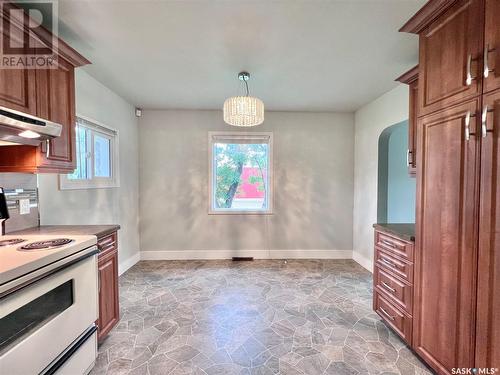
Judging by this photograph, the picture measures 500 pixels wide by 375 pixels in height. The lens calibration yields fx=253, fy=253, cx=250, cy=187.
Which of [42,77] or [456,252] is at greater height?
[42,77]

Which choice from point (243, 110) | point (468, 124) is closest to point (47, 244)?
point (243, 110)

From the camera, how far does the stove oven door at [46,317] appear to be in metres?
1.18

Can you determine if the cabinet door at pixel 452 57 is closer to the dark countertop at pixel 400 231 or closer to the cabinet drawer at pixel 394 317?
the dark countertop at pixel 400 231

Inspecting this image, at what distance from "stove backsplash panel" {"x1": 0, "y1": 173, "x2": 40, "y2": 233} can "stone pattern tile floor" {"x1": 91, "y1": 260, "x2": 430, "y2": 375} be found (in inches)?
47.8

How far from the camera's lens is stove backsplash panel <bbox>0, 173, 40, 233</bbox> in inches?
77.9

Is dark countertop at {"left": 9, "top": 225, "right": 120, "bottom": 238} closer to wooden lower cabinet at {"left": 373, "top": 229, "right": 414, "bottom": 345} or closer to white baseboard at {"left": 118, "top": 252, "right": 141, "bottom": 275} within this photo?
white baseboard at {"left": 118, "top": 252, "right": 141, "bottom": 275}

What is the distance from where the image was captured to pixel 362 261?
4.09 m

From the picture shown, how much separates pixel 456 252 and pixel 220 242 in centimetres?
342

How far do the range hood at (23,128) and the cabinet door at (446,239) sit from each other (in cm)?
257

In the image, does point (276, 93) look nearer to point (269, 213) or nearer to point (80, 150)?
point (269, 213)

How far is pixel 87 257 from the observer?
1.71 m

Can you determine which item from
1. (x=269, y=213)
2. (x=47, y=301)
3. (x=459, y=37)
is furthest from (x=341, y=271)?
(x=47, y=301)

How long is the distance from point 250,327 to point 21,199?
2265 mm

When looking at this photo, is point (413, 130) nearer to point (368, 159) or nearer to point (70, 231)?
point (368, 159)
